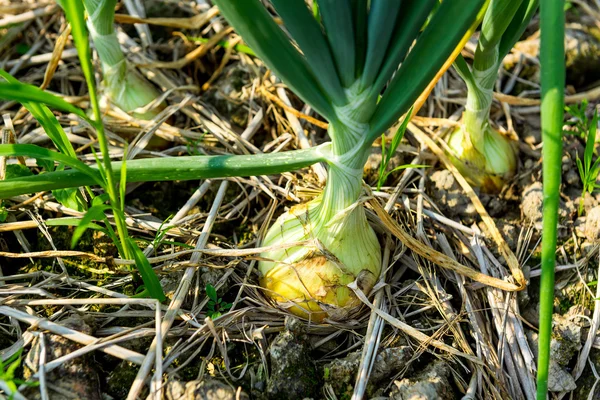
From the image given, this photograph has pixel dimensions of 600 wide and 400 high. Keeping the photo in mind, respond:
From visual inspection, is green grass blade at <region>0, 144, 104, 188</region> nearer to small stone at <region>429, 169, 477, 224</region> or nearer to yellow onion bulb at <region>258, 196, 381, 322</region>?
yellow onion bulb at <region>258, 196, 381, 322</region>

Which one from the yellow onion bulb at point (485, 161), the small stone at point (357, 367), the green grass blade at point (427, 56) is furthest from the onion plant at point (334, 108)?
the yellow onion bulb at point (485, 161)

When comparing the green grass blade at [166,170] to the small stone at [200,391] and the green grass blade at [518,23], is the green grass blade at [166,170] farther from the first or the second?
the green grass blade at [518,23]

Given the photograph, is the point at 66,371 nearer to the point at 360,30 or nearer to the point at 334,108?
the point at 334,108

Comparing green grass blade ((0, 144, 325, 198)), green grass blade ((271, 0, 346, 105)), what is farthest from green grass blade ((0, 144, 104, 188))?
green grass blade ((271, 0, 346, 105))

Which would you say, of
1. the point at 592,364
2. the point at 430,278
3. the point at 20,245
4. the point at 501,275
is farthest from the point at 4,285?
the point at 592,364

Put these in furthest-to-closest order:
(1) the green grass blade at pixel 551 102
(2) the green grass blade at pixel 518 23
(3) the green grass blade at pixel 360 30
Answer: (2) the green grass blade at pixel 518 23
(3) the green grass blade at pixel 360 30
(1) the green grass blade at pixel 551 102

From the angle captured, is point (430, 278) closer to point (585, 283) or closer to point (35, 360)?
point (585, 283)
